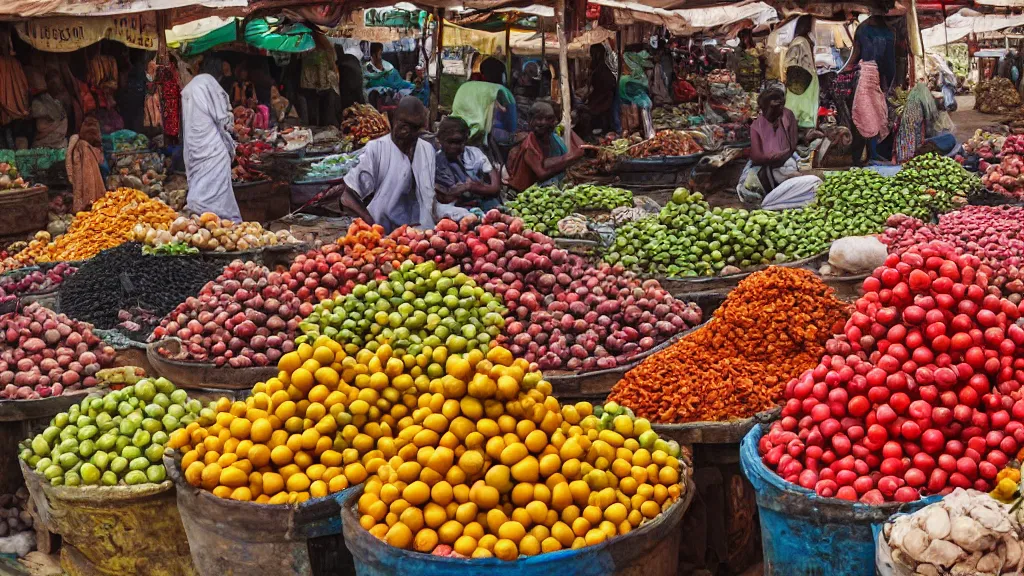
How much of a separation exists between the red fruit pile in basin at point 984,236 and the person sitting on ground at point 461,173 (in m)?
3.13

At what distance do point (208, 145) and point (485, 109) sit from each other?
3.16 meters

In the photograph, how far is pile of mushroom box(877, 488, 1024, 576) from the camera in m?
2.39

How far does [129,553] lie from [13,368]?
58.1 inches

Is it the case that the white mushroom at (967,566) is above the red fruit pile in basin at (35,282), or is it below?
above

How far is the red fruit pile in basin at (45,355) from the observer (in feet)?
14.5

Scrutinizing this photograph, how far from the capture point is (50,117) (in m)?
12.4

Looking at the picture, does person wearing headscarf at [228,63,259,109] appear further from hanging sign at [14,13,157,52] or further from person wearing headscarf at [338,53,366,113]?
hanging sign at [14,13,157,52]

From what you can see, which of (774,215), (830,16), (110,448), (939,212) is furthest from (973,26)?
(110,448)

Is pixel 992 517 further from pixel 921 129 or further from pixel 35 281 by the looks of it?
pixel 921 129

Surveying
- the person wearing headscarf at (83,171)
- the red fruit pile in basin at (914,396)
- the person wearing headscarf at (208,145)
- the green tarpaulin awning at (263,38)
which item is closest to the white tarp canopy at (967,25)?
the green tarpaulin awning at (263,38)

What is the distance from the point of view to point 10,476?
14.5 ft

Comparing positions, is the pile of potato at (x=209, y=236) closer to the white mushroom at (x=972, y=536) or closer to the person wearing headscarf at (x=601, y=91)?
the white mushroom at (x=972, y=536)

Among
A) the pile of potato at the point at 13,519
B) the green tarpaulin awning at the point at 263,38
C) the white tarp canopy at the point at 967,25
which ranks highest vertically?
the green tarpaulin awning at the point at 263,38

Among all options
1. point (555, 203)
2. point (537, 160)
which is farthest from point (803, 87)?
point (555, 203)
